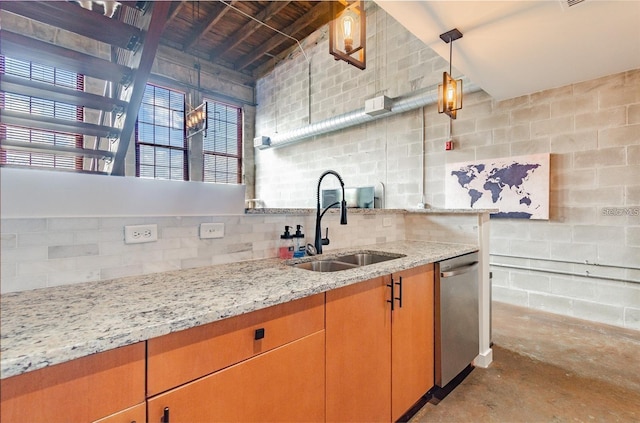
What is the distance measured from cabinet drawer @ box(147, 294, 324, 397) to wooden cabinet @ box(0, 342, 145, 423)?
0.04 m

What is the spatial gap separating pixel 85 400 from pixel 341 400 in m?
0.91

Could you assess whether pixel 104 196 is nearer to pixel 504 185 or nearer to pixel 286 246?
pixel 286 246

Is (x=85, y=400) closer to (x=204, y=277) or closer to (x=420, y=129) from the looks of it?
(x=204, y=277)

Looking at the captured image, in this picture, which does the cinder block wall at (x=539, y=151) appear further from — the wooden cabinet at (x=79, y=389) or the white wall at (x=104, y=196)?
the wooden cabinet at (x=79, y=389)

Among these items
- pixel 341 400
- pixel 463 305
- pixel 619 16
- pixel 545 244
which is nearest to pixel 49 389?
pixel 341 400

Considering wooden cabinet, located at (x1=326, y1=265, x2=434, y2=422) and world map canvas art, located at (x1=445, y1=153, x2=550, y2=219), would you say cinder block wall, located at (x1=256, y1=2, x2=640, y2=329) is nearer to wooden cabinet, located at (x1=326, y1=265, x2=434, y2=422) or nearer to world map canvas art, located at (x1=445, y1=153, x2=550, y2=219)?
world map canvas art, located at (x1=445, y1=153, x2=550, y2=219)

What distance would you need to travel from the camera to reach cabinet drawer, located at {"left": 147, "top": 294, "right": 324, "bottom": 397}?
0.77 meters

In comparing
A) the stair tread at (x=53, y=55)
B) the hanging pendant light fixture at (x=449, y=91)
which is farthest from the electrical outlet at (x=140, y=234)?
the hanging pendant light fixture at (x=449, y=91)

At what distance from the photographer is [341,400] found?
123cm

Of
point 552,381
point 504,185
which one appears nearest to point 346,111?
point 504,185

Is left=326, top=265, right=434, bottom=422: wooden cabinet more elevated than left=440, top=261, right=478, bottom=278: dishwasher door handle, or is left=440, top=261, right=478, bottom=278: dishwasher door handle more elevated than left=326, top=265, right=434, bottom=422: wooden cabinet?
left=440, top=261, right=478, bottom=278: dishwasher door handle

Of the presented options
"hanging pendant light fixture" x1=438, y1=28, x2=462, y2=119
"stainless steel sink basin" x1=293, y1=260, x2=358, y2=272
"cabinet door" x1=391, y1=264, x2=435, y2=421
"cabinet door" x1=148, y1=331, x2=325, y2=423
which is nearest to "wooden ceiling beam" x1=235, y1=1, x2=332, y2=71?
"hanging pendant light fixture" x1=438, y1=28, x2=462, y2=119

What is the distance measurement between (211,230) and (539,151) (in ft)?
12.1

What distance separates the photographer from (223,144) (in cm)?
685
